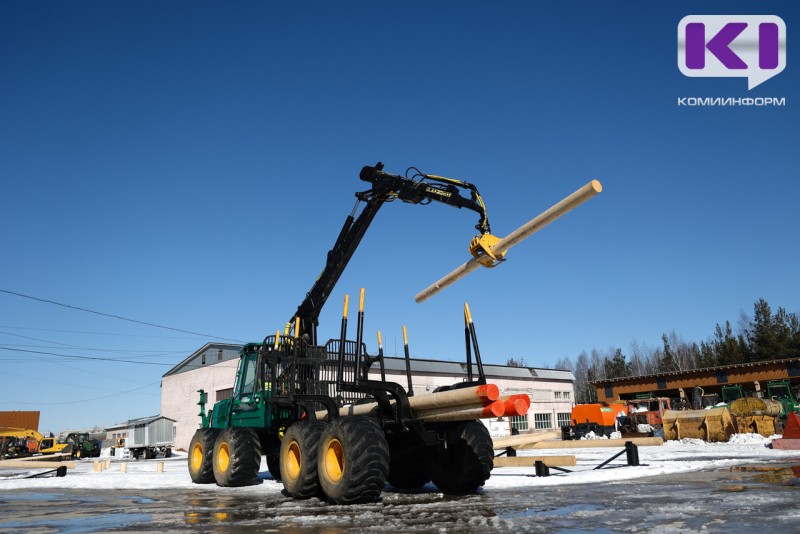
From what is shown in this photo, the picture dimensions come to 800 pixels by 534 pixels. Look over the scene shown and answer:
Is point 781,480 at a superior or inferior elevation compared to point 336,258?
inferior

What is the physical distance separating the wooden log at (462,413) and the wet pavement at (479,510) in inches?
47.6

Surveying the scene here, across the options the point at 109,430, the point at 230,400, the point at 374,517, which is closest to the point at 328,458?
the point at 374,517

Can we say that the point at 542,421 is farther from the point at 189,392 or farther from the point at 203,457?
the point at 203,457

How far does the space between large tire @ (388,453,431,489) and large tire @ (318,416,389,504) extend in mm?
2709

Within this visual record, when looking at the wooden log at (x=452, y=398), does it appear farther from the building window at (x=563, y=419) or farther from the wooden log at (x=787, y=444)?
the building window at (x=563, y=419)

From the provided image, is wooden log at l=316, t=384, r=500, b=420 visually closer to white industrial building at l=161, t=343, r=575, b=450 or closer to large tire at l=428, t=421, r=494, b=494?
large tire at l=428, t=421, r=494, b=494

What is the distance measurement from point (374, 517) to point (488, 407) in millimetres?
2045

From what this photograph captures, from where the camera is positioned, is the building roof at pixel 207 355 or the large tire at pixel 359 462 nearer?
the large tire at pixel 359 462

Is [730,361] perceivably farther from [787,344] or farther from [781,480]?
[781,480]

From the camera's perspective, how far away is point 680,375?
47719mm

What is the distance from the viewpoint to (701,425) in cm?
2570

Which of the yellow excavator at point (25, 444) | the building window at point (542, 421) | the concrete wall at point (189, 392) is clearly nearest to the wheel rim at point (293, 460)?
the concrete wall at point (189, 392)

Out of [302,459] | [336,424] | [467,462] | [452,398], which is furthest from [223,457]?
[452,398]

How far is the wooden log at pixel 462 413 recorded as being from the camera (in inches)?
309
